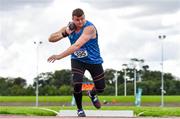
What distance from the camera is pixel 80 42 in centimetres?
1166

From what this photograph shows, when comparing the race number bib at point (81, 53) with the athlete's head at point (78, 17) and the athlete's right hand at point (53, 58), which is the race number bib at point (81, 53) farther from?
the athlete's right hand at point (53, 58)

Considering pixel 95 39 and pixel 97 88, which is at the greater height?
pixel 95 39

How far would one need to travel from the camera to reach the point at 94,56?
1301cm

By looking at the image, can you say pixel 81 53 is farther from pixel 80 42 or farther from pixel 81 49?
pixel 80 42

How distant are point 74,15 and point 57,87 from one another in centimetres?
11518

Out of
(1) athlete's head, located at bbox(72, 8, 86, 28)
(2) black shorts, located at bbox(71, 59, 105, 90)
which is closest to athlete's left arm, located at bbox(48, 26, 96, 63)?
(1) athlete's head, located at bbox(72, 8, 86, 28)

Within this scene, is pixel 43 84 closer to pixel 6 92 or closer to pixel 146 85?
pixel 6 92

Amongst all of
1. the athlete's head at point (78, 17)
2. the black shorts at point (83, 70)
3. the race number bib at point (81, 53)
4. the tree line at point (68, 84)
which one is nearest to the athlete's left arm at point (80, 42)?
the athlete's head at point (78, 17)

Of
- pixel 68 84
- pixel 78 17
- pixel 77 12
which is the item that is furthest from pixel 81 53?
pixel 68 84

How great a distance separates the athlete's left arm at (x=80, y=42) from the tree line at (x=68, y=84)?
102m

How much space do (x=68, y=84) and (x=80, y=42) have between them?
391 feet

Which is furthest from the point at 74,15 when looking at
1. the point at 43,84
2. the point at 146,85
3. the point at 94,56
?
the point at 43,84

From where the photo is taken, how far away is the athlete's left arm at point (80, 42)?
35.2 ft

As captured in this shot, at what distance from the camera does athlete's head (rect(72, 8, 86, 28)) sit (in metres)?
12.0
